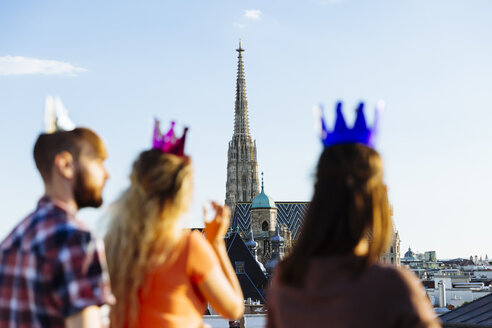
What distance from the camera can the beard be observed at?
2.88 m

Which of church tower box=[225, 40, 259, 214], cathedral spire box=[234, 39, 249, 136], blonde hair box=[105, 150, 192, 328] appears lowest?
blonde hair box=[105, 150, 192, 328]

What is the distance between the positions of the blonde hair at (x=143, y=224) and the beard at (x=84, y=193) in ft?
1.21

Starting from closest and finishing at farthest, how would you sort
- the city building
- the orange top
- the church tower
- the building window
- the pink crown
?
the orange top, the pink crown, the building window, the city building, the church tower

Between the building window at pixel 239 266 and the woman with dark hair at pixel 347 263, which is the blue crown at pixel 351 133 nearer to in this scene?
the woman with dark hair at pixel 347 263

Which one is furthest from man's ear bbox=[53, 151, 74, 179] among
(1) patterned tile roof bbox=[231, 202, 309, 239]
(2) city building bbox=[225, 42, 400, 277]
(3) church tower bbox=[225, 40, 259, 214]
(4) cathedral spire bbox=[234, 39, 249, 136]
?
(4) cathedral spire bbox=[234, 39, 249, 136]

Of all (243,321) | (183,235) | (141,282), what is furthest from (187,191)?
(243,321)

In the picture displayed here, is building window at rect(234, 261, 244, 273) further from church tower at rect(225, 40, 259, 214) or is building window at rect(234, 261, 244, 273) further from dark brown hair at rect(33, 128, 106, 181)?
dark brown hair at rect(33, 128, 106, 181)

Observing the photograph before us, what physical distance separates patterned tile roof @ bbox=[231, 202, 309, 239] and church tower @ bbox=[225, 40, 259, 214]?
1046cm

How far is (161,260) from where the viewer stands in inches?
124

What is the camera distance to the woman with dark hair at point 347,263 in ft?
7.69

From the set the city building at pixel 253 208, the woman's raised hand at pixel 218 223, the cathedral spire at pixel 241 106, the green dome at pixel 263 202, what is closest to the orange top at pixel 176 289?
the woman's raised hand at pixel 218 223

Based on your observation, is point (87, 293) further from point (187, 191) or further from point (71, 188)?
point (187, 191)

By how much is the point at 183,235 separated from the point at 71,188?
0.57 meters

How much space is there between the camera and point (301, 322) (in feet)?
8.23
